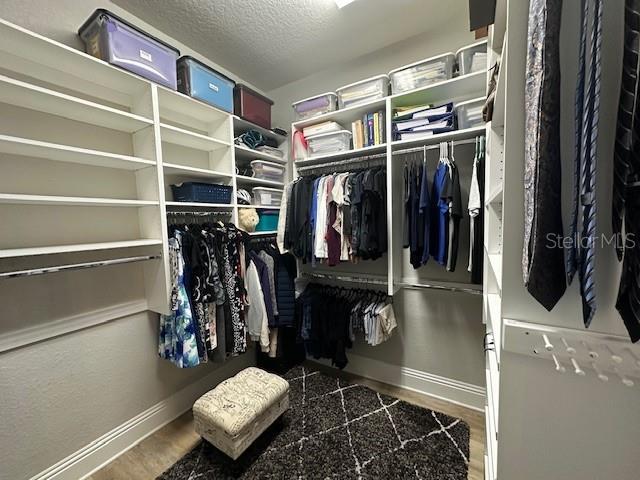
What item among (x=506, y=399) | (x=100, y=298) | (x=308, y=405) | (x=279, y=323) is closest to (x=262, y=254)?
(x=279, y=323)

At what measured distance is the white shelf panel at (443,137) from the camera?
62.9 inches

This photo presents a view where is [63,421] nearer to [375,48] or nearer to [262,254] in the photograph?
[262,254]

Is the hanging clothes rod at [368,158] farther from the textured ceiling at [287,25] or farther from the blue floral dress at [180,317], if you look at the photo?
the blue floral dress at [180,317]

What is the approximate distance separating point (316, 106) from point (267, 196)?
2.86ft

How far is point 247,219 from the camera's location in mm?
2148

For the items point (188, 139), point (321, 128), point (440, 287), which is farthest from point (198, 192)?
→ point (440, 287)

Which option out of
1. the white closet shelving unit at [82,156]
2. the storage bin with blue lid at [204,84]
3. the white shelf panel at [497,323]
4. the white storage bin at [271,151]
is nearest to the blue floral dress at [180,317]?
the white closet shelving unit at [82,156]

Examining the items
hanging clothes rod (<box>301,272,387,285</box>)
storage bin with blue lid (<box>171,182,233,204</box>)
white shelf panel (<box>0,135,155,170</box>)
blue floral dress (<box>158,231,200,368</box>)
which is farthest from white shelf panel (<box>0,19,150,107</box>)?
hanging clothes rod (<box>301,272,387,285</box>)

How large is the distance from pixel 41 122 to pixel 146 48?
0.68 meters

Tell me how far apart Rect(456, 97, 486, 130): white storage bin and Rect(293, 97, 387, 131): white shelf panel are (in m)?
0.50

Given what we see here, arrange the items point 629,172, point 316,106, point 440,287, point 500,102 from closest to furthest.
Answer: point 629,172, point 500,102, point 440,287, point 316,106

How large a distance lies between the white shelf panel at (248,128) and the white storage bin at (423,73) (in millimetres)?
1132

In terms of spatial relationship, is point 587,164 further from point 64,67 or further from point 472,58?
point 64,67

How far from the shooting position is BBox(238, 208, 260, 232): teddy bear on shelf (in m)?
2.13
